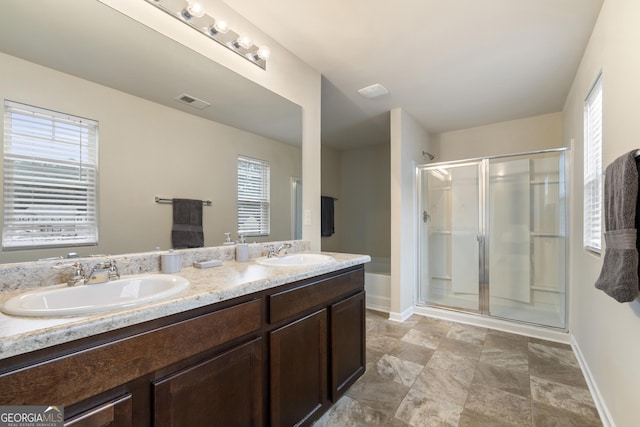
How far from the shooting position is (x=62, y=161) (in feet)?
3.72

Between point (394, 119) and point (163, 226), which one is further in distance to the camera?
point (394, 119)

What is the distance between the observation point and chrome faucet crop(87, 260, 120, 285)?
1.10 metres

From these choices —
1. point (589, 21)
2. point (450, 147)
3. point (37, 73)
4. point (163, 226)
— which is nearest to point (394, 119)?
point (450, 147)

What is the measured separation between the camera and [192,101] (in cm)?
161

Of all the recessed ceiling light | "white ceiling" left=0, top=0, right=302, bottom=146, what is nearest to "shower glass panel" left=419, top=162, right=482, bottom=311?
the recessed ceiling light

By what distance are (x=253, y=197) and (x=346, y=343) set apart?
1.12 metres

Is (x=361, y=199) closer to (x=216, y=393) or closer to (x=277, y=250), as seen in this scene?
(x=277, y=250)

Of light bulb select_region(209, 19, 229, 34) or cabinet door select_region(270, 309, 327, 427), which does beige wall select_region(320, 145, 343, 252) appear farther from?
cabinet door select_region(270, 309, 327, 427)

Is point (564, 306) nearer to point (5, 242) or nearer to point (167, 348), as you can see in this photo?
point (167, 348)

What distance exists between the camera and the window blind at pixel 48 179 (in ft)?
3.39

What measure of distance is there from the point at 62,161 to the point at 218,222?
761mm

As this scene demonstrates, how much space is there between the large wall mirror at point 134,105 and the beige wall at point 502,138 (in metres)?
3.05

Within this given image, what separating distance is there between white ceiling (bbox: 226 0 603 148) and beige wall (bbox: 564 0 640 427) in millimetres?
257

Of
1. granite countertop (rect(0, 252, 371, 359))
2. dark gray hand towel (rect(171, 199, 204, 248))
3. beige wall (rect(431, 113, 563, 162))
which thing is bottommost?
granite countertop (rect(0, 252, 371, 359))
